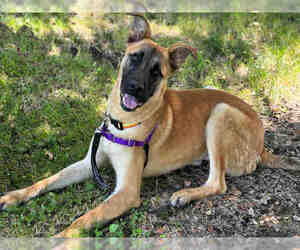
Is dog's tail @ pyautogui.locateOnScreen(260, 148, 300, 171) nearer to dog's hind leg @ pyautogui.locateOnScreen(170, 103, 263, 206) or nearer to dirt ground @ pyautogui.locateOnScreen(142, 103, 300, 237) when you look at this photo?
dirt ground @ pyautogui.locateOnScreen(142, 103, 300, 237)

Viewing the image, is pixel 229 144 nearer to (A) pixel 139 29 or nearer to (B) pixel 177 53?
(B) pixel 177 53

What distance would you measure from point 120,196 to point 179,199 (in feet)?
2.22

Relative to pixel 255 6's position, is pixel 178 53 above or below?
below

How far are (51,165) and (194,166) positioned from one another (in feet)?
5.99

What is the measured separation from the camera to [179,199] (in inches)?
151

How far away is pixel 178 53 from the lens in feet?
12.8

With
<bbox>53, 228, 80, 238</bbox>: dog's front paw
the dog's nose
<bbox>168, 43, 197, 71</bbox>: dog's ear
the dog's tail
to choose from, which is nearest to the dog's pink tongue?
the dog's nose

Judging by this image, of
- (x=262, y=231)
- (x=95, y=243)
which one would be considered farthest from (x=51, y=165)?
(x=262, y=231)

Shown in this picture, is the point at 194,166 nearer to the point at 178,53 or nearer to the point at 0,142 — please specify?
the point at 178,53

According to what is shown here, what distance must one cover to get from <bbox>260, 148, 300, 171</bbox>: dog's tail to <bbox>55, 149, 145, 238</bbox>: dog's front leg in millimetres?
1714

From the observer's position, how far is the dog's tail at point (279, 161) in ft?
14.7

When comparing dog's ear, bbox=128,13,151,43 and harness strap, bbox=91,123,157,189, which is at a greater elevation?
dog's ear, bbox=128,13,151,43

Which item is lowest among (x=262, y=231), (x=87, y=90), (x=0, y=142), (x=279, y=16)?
(x=262, y=231)

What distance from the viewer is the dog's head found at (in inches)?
140
